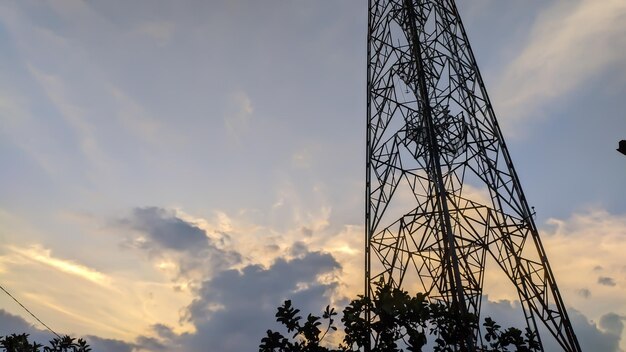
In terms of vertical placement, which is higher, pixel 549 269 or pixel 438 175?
pixel 438 175

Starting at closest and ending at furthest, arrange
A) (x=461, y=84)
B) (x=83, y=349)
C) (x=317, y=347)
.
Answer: (x=317, y=347)
(x=83, y=349)
(x=461, y=84)

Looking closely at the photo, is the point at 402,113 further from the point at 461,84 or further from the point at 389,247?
the point at 389,247

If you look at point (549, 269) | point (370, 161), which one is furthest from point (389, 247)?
point (549, 269)

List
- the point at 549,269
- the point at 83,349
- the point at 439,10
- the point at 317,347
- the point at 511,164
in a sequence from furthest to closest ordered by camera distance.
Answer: the point at 439,10 → the point at 511,164 → the point at 549,269 → the point at 83,349 → the point at 317,347

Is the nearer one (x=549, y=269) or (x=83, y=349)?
(x=83, y=349)

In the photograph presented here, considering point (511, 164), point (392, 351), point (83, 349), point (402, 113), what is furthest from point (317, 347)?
point (402, 113)

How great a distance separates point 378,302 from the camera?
768cm

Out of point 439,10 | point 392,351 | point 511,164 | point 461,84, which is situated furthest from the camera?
point 439,10

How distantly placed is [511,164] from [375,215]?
16.5 ft

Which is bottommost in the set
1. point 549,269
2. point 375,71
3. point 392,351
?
point 392,351

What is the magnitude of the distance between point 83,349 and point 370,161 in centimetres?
1123

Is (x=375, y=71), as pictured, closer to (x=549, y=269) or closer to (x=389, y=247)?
(x=389, y=247)

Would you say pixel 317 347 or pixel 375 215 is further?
pixel 375 215

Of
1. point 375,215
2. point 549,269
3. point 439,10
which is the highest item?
point 439,10
